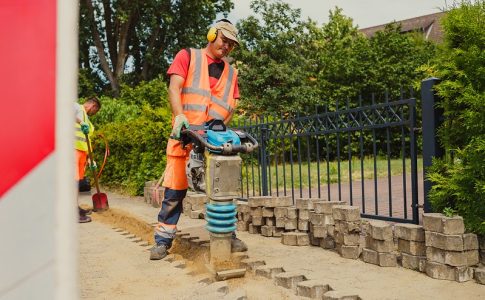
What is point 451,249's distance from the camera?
373 centimetres

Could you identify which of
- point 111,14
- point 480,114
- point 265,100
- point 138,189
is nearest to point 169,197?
point 480,114

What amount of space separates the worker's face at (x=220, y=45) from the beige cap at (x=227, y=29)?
0.06 metres

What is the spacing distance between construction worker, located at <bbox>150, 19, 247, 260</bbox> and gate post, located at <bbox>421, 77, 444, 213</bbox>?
1.72 metres

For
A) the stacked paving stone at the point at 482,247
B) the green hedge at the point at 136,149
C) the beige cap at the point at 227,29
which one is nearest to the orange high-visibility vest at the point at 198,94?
the beige cap at the point at 227,29

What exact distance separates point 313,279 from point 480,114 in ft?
5.79

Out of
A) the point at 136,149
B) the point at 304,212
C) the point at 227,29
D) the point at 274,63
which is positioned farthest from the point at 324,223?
the point at 274,63

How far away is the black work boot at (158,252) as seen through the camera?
4684mm

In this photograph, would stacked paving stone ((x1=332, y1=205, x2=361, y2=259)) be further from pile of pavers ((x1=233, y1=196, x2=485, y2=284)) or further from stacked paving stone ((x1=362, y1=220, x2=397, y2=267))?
stacked paving stone ((x1=362, y1=220, x2=397, y2=267))

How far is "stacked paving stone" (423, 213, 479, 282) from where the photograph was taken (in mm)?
3719

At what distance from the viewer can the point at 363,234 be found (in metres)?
4.84

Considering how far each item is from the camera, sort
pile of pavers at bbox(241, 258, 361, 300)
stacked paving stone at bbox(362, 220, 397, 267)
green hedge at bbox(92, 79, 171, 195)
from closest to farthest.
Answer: pile of pavers at bbox(241, 258, 361, 300) → stacked paving stone at bbox(362, 220, 397, 267) → green hedge at bbox(92, 79, 171, 195)

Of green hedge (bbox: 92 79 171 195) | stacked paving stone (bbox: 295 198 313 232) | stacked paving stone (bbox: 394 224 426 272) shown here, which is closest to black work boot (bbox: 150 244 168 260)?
stacked paving stone (bbox: 295 198 313 232)

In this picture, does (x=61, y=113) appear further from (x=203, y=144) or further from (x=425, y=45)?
(x=425, y=45)

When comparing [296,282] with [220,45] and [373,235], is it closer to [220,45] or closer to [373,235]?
[373,235]
